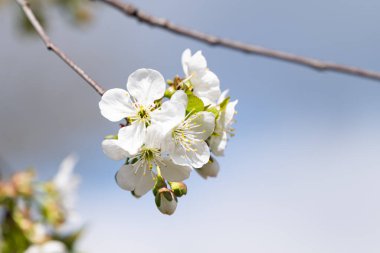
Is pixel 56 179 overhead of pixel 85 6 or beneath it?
beneath

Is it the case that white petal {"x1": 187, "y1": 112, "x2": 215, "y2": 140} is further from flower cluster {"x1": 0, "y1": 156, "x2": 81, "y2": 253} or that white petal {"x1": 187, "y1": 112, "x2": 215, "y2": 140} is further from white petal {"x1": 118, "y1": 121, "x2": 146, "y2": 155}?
flower cluster {"x1": 0, "y1": 156, "x2": 81, "y2": 253}

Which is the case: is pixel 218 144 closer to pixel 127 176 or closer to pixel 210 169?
pixel 210 169

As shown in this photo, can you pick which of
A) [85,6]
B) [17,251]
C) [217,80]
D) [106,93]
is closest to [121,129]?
[106,93]

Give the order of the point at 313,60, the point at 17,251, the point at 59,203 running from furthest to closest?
the point at 59,203, the point at 17,251, the point at 313,60

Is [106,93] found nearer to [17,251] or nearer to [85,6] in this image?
[17,251]

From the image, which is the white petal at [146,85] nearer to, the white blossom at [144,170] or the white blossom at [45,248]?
the white blossom at [144,170]

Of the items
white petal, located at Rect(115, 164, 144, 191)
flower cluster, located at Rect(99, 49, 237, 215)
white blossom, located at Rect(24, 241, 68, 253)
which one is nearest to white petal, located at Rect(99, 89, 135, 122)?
flower cluster, located at Rect(99, 49, 237, 215)
